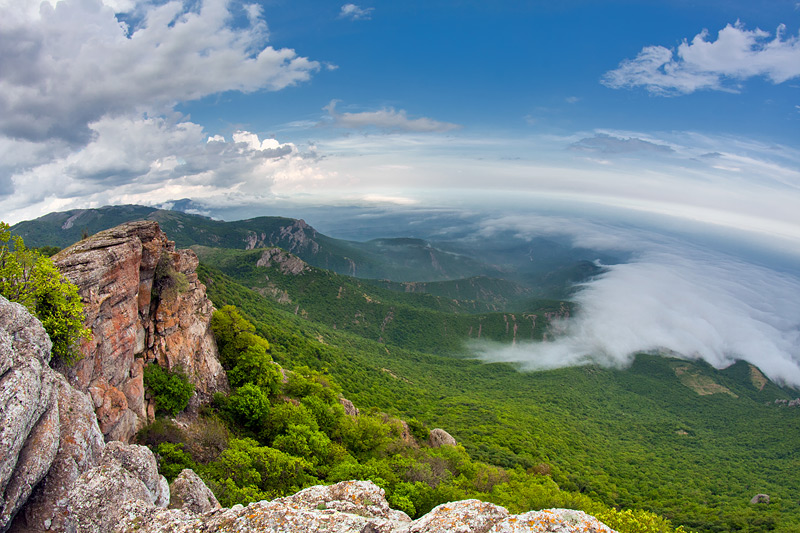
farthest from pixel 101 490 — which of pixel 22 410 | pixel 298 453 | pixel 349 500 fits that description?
pixel 298 453

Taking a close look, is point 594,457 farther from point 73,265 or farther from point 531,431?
point 73,265

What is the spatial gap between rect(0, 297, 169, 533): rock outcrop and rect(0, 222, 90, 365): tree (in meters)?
4.36

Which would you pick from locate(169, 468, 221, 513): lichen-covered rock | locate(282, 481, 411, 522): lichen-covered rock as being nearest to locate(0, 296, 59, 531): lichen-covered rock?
locate(169, 468, 221, 513): lichen-covered rock

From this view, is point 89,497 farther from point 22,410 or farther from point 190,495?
point 190,495

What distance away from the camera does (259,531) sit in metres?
11.6

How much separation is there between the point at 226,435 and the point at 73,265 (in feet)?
63.7

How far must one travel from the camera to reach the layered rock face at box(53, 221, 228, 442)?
2261 centimetres

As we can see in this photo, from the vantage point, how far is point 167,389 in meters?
30.3

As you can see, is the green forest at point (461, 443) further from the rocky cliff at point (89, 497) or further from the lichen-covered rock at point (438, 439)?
the rocky cliff at point (89, 497)

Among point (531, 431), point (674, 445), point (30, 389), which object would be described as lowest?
point (674, 445)

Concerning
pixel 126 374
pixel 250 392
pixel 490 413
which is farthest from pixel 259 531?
pixel 490 413

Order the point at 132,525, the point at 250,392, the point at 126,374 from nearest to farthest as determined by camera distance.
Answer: the point at 132,525
the point at 126,374
the point at 250,392

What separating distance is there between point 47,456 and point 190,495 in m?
7.96

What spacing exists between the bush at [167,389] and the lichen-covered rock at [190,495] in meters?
12.9
